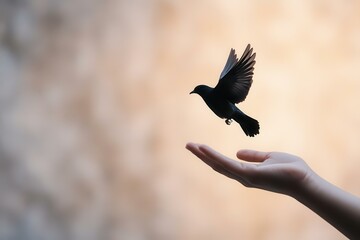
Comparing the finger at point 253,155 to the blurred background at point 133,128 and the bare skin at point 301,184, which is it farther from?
the blurred background at point 133,128

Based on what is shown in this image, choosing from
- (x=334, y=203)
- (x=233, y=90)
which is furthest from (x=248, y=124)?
(x=334, y=203)

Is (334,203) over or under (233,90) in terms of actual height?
under

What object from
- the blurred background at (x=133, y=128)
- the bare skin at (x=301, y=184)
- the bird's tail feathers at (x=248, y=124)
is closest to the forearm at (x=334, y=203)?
the bare skin at (x=301, y=184)

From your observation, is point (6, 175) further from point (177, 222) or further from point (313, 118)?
point (313, 118)

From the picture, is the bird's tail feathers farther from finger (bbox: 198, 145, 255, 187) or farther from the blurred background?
the blurred background

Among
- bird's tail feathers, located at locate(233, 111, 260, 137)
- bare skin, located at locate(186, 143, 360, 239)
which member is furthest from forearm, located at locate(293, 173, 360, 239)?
bird's tail feathers, located at locate(233, 111, 260, 137)

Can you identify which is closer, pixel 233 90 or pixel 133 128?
pixel 233 90

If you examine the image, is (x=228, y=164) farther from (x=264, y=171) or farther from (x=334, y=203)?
(x=334, y=203)

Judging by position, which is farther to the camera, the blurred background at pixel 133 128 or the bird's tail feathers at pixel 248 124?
the blurred background at pixel 133 128
